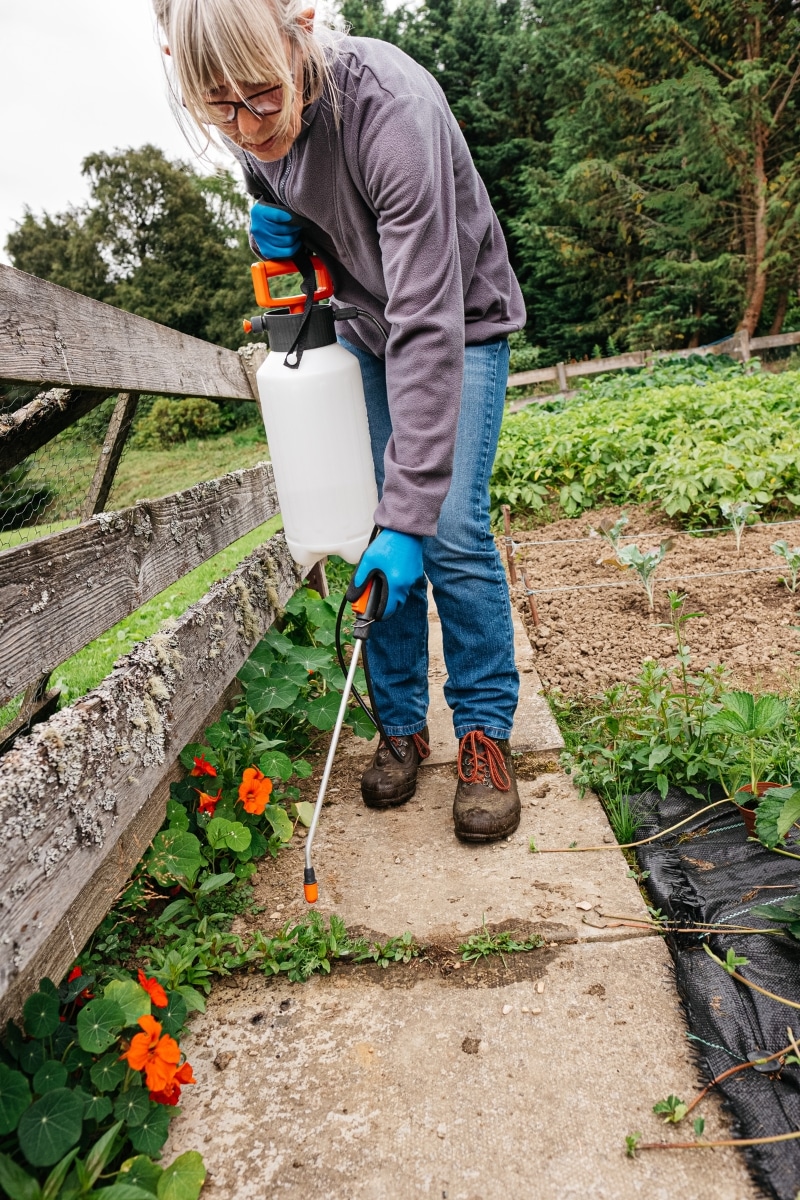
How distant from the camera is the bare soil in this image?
2320mm

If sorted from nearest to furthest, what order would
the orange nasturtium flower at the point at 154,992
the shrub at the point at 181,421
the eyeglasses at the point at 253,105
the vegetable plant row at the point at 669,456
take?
the orange nasturtium flower at the point at 154,992, the eyeglasses at the point at 253,105, the vegetable plant row at the point at 669,456, the shrub at the point at 181,421

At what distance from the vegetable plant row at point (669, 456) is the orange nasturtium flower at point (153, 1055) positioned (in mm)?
3130

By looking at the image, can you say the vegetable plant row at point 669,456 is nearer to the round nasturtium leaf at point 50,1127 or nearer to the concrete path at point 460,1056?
the concrete path at point 460,1056

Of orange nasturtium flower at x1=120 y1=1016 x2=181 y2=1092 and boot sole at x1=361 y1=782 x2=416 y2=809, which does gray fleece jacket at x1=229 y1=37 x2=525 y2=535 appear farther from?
→ orange nasturtium flower at x1=120 y1=1016 x2=181 y2=1092

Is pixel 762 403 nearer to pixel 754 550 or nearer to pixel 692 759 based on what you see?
pixel 754 550

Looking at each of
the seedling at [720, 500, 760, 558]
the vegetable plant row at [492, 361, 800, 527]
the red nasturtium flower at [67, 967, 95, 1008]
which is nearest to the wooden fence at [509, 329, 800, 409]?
the vegetable plant row at [492, 361, 800, 527]

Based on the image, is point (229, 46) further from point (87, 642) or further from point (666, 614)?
point (666, 614)

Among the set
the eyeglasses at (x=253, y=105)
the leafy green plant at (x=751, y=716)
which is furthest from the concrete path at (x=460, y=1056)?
the eyeglasses at (x=253, y=105)

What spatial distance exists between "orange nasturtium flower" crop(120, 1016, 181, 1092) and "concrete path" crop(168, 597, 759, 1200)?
113 mm

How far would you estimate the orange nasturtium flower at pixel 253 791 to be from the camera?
161 centimetres

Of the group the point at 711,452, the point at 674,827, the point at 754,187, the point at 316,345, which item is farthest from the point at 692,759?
the point at 754,187

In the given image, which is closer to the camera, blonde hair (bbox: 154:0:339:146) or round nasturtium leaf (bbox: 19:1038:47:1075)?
round nasturtium leaf (bbox: 19:1038:47:1075)

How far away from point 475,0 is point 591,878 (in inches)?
930

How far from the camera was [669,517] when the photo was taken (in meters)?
3.91
